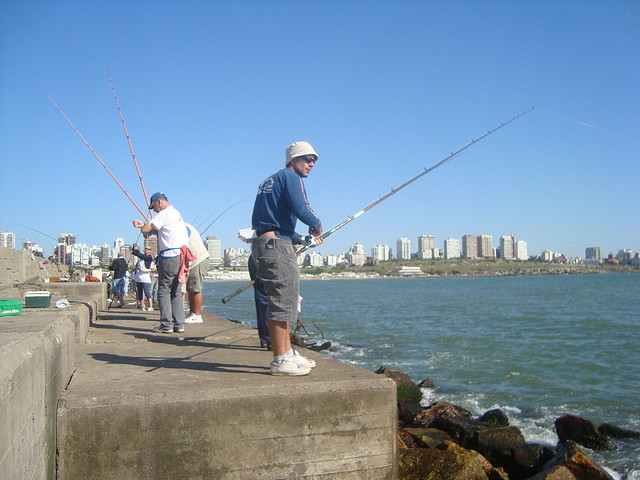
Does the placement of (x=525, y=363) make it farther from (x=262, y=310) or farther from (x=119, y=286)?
(x=262, y=310)

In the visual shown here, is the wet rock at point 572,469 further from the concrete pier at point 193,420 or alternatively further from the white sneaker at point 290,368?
the white sneaker at point 290,368

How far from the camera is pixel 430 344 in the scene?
17609 millimetres

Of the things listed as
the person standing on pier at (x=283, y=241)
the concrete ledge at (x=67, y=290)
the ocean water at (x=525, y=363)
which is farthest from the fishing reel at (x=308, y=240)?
the ocean water at (x=525, y=363)

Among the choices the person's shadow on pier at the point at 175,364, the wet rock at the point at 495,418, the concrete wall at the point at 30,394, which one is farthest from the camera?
the wet rock at the point at 495,418

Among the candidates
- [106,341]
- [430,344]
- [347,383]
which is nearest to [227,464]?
[347,383]

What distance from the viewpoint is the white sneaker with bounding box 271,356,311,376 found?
347 cm

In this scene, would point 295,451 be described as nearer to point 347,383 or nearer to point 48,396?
point 347,383

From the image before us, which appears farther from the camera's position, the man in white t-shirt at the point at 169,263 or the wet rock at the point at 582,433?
the wet rock at the point at 582,433

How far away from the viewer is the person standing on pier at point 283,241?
11.6 feet

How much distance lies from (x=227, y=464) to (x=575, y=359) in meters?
14.0

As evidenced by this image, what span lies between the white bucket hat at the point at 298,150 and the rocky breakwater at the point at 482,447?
2.43 m

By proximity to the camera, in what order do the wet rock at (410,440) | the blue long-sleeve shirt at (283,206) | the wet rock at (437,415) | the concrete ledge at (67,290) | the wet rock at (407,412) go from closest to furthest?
the blue long-sleeve shirt at (283,206) → the wet rock at (410,440) → the concrete ledge at (67,290) → the wet rock at (437,415) → the wet rock at (407,412)

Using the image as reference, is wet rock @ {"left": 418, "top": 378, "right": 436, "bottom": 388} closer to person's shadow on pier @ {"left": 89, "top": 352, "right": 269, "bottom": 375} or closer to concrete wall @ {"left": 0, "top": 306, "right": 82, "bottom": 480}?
person's shadow on pier @ {"left": 89, "top": 352, "right": 269, "bottom": 375}

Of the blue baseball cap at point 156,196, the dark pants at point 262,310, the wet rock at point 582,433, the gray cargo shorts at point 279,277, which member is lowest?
the wet rock at point 582,433
